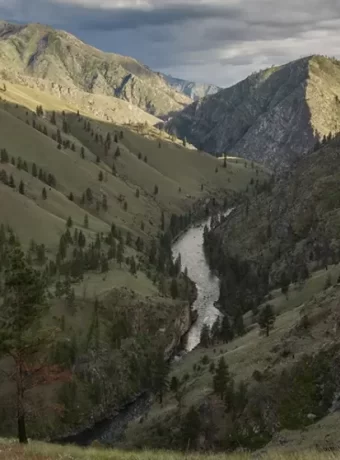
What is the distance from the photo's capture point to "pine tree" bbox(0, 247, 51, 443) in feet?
131

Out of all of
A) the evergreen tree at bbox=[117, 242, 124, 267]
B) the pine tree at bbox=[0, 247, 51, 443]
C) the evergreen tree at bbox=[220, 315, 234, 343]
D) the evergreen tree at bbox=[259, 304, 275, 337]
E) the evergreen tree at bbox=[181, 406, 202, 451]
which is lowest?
the evergreen tree at bbox=[117, 242, 124, 267]

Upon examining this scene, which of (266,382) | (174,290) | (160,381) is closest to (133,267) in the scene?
(174,290)

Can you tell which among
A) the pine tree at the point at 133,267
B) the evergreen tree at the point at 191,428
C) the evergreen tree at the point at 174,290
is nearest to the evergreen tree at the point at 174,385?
the evergreen tree at the point at 191,428

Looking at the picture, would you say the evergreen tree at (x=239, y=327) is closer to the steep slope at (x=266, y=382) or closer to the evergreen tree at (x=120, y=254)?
the steep slope at (x=266, y=382)

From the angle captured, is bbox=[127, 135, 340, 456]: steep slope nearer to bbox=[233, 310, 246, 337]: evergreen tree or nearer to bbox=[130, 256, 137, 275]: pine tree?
bbox=[233, 310, 246, 337]: evergreen tree

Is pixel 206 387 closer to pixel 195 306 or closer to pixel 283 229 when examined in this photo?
pixel 195 306

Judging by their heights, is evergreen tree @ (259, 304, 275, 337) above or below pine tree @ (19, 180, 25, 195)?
above

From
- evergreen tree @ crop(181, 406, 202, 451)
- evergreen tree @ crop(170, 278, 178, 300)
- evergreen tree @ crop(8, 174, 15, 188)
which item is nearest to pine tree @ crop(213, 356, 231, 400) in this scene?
evergreen tree @ crop(181, 406, 202, 451)

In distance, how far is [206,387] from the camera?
73.1 meters

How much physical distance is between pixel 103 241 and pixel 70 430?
82.3 m

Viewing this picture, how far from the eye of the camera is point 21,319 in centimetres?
4025

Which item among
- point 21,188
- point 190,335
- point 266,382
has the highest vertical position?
point 266,382

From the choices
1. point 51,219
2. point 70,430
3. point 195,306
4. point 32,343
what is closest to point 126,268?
point 195,306

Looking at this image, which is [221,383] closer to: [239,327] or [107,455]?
[239,327]
